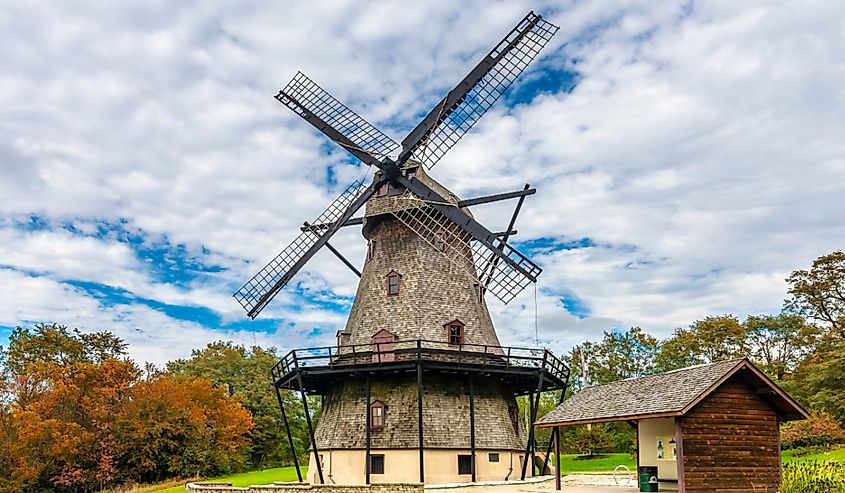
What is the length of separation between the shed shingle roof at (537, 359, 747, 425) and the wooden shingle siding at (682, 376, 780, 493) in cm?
47

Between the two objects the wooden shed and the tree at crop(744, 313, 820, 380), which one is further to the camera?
the tree at crop(744, 313, 820, 380)

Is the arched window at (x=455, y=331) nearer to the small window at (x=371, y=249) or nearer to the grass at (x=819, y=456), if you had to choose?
the small window at (x=371, y=249)

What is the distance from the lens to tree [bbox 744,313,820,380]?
45062 mm

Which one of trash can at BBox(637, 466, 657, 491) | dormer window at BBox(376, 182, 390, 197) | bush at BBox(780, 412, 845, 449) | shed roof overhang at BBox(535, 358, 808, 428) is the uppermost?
dormer window at BBox(376, 182, 390, 197)

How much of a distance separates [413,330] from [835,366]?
1953 centimetres

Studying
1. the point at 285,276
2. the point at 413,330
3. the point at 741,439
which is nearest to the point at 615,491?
the point at 741,439

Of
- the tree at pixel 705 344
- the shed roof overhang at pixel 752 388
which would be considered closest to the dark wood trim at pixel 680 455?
the shed roof overhang at pixel 752 388

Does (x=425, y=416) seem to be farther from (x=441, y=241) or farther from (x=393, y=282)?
(x=441, y=241)

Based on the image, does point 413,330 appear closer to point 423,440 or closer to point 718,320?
point 423,440

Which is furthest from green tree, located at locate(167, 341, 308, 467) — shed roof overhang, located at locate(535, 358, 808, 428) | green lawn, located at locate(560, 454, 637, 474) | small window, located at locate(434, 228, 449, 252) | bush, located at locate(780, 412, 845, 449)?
shed roof overhang, located at locate(535, 358, 808, 428)

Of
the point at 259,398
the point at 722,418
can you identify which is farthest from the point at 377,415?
the point at 259,398

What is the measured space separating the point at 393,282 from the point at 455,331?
2890 millimetres

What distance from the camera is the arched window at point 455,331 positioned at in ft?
84.3

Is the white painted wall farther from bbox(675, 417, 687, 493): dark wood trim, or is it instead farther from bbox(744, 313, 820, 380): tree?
bbox(744, 313, 820, 380): tree
